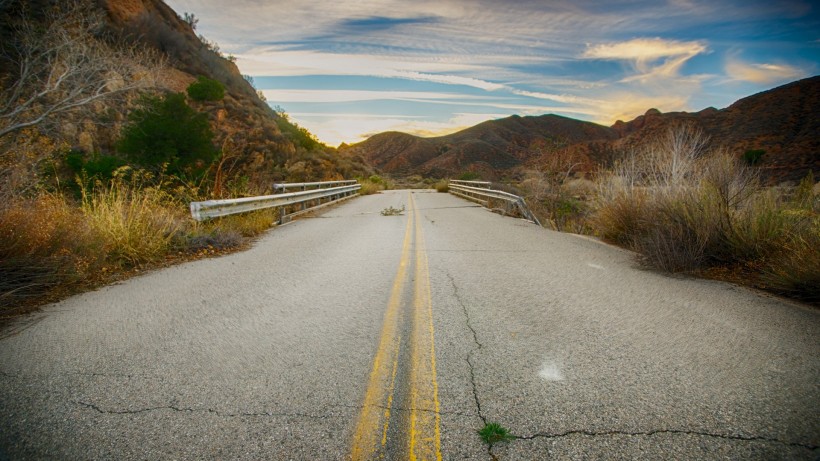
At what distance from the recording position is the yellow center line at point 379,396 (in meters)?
1.87

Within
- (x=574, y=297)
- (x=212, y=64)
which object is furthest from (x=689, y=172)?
(x=212, y=64)

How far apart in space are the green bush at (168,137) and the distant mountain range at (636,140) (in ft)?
58.2

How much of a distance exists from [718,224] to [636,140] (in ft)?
121

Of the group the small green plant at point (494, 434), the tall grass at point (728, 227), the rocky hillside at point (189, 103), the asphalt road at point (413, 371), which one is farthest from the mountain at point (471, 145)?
the small green plant at point (494, 434)

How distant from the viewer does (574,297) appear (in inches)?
166

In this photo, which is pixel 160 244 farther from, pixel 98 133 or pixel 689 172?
pixel 98 133

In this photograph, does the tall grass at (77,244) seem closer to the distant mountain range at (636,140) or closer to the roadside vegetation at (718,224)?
the roadside vegetation at (718,224)

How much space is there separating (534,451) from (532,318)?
6.20 feet

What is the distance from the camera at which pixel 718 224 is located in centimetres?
551

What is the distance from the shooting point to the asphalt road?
1.90 m

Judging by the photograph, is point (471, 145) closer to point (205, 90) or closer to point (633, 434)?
point (205, 90)

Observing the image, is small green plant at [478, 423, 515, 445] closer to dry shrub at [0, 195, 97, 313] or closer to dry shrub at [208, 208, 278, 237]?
dry shrub at [0, 195, 97, 313]

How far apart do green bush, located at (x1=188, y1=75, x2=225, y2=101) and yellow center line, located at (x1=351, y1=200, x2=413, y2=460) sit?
101 feet

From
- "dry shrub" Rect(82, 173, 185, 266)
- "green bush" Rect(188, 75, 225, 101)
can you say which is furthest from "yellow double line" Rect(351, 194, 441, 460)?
"green bush" Rect(188, 75, 225, 101)
